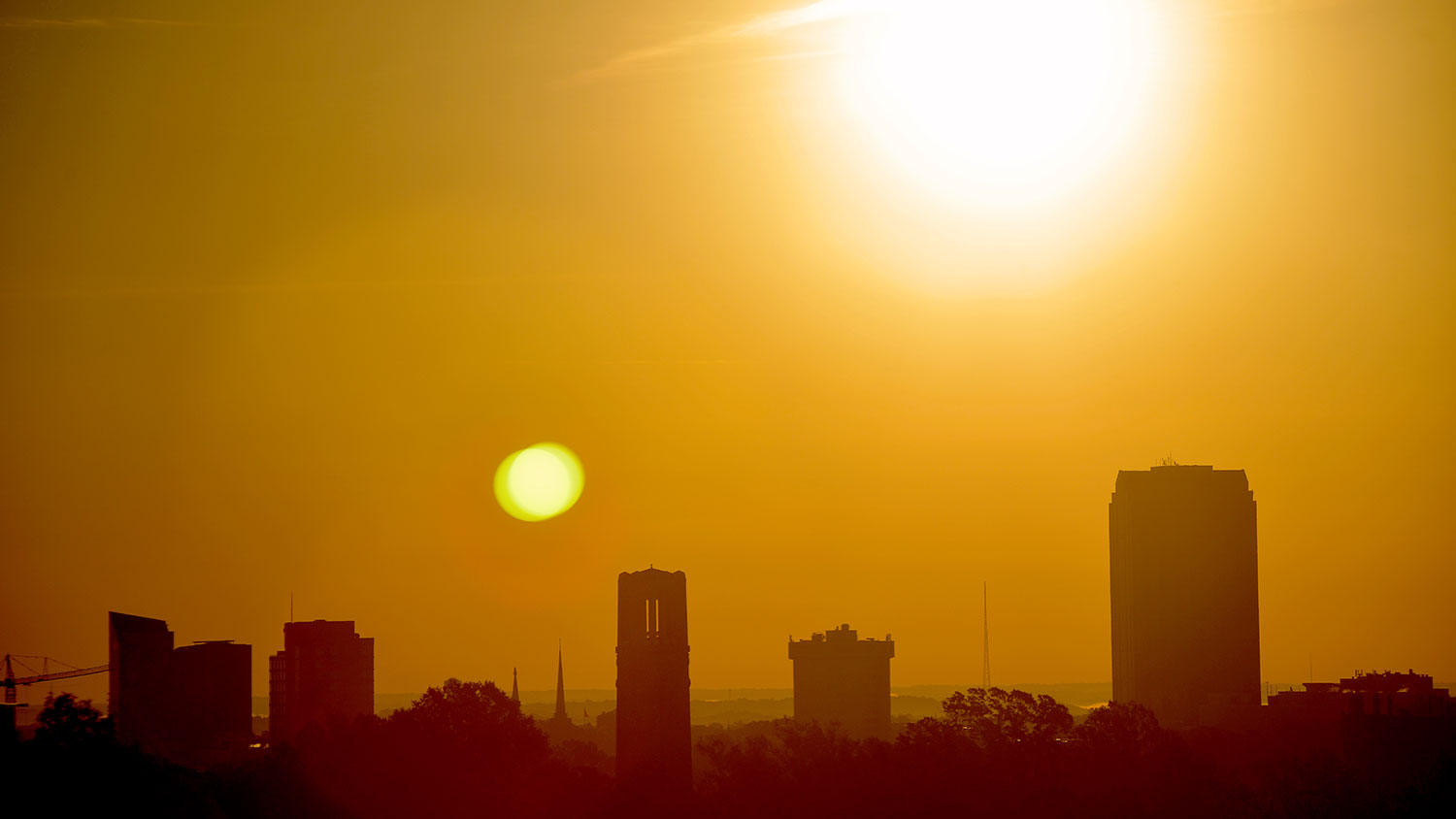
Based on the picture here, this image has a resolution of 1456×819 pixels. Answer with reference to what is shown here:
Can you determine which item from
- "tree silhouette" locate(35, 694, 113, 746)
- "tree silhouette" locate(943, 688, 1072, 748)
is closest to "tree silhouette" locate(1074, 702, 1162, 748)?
"tree silhouette" locate(943, 688, 1072, 748)

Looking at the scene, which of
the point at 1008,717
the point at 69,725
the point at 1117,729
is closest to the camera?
the point at 69,725

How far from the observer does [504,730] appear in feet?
530

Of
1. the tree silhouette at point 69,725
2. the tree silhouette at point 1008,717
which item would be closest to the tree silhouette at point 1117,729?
the tree silhouette at point 1008,717

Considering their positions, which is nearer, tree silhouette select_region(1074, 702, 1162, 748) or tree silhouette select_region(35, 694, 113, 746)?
tree silhouette select_region(35, 694, 113, 746)

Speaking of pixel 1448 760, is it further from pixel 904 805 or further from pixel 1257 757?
pixel 1257 757

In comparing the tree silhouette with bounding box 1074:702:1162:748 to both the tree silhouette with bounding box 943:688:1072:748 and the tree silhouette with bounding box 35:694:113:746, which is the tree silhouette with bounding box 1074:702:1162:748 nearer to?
the tree silhouette with bounding box 943:688:1072:748

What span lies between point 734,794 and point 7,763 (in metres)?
64.1

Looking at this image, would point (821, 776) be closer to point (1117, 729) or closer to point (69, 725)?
point (1117, 729)

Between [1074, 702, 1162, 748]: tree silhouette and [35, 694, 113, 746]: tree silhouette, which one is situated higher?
[35, 694, 113, 746]: tree silhouette

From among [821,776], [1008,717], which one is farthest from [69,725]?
[1008,717]

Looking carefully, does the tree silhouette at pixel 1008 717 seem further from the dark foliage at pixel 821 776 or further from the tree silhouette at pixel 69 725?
the tree silhouette at pixel 69 725

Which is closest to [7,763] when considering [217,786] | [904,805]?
[217,786]

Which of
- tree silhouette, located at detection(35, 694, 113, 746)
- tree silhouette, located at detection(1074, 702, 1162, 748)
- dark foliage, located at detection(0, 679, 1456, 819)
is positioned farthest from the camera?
tree silhouette, located at detection(1074, 702, 1162, 748)

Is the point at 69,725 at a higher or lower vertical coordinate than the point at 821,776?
higher
